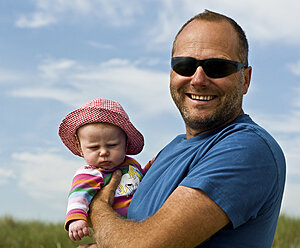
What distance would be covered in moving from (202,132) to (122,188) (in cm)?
79

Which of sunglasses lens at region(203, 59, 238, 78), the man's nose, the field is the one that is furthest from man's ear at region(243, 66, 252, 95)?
the field

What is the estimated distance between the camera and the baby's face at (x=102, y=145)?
3631 mm

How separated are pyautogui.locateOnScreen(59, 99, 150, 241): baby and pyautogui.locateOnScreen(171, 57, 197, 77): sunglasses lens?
0.62m

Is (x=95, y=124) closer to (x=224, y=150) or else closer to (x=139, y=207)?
(x=139, y=207)

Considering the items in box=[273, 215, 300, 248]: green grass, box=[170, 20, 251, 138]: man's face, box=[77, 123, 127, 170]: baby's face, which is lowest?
box=[273, 215, 300, 248]: green grass

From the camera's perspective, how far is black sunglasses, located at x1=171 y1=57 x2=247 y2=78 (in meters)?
3.28

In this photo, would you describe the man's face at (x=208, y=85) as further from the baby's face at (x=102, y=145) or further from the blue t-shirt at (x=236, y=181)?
the baby's face at (x=102, y=145)

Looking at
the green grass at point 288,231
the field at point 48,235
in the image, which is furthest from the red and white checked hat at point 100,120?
the green grass at point 288,231

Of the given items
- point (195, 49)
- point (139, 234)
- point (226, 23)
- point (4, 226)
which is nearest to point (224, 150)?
point (139, 234)

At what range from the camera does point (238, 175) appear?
103 inches

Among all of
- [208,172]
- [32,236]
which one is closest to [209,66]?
[208,172]

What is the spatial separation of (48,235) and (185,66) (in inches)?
274

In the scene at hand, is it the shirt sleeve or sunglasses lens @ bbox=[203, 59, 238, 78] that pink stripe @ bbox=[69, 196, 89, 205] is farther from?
sunglasses lens @ bbox=[203, 59, 238, 78]

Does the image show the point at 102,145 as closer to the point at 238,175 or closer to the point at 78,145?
the point at 78,145
